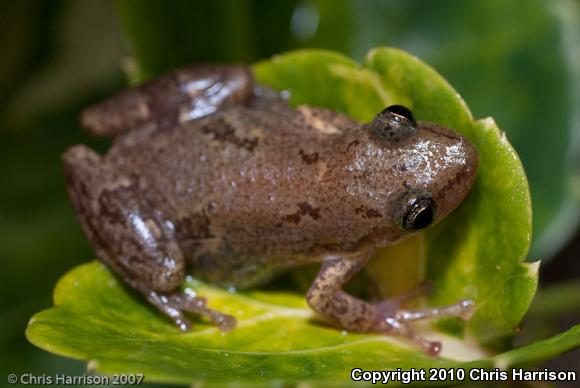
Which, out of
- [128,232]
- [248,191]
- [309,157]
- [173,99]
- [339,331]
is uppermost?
[173,99]

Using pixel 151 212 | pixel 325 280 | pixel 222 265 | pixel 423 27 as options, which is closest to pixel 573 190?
pixel 423 27

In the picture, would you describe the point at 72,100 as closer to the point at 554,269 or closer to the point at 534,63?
the point at 534,63

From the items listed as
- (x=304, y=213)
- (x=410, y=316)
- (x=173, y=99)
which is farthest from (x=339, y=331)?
(x=173, y=99)

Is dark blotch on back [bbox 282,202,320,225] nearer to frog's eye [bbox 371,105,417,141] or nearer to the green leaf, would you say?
the green leaf

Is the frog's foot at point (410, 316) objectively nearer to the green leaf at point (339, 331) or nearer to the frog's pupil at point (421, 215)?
the green leaf at point (339, 331)

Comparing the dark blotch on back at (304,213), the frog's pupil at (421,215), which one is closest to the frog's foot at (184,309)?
the dark blotch on back at (304,213)

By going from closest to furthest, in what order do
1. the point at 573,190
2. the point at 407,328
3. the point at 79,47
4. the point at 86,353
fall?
the point at 86,353 → the point at 407,328 → the point at 573,190 → the point at 79,47

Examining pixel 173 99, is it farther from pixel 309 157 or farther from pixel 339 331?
pixel 339 331
